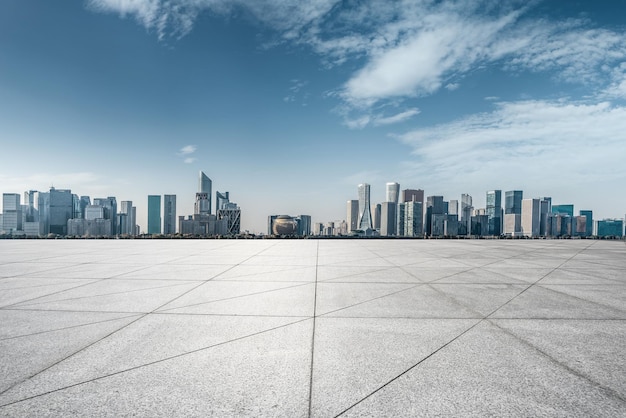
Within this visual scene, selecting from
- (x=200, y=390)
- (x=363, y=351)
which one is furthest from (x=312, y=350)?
(x=200, y=390)

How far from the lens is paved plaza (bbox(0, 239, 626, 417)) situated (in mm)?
2633

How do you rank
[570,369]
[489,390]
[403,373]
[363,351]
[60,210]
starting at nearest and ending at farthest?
1. [489,390]
2. [403,373]
3. [570,369]
4. [363,351]
5. [60,210]

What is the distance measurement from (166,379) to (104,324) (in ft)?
7.68

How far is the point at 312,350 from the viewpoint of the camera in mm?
3656

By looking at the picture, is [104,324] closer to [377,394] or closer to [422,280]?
[377,394]

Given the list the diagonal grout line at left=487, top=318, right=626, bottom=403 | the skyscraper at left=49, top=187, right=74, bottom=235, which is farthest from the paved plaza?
the skyscraper at left=49, top=187, right=74, bottom=235

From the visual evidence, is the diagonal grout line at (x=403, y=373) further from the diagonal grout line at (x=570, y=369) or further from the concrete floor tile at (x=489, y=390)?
the diagonal grout line at (x=570, y=369)

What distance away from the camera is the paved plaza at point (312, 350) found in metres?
2.63

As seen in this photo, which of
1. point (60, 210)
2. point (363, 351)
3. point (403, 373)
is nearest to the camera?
point (403, 373)

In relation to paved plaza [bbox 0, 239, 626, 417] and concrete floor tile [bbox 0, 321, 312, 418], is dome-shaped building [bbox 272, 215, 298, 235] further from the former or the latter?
concrete floor tile [bbox 0, 321, 312, 418]

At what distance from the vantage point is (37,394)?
108 inches

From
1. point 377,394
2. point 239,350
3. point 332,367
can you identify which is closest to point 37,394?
point 239,350

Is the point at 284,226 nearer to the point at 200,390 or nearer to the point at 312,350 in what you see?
the point at 312,350

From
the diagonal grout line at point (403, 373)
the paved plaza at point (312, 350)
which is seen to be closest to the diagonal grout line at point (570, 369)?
the paved plaza at point (312, 350)
